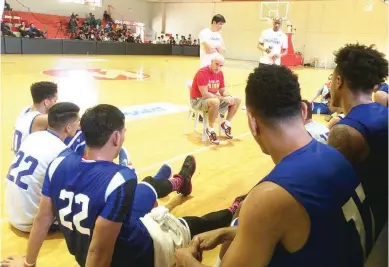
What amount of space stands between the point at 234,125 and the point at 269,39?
2.46 metres

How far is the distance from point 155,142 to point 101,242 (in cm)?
332

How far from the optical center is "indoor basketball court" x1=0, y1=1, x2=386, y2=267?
320 cm

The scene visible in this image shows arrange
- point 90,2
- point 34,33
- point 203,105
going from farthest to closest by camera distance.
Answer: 1. point 90,2
2. point 34,33
3. point 203,105

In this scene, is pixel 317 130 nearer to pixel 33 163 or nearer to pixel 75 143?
pixel 75 143

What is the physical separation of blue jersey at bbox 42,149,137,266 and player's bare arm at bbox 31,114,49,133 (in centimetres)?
118

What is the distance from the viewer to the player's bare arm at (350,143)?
1.72 m

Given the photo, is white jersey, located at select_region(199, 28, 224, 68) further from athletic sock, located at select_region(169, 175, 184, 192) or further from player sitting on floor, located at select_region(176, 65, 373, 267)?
player sitting on floor, located at select_region(176, 65, 373, 267)

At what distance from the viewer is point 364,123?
1.75 metres

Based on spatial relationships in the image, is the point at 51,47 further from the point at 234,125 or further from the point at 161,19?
the point at 234,125

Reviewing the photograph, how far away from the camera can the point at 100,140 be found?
1832mm

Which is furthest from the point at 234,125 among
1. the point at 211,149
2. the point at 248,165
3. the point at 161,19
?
the point at 161,19

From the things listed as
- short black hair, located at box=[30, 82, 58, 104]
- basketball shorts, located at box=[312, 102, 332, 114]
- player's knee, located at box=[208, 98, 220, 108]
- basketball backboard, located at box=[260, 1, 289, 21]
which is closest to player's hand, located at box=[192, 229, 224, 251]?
short black hair, located at box=[30, 82, 58, 104]

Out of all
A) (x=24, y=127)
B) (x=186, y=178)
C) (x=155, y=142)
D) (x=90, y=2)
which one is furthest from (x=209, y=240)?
(x=90, y=2)

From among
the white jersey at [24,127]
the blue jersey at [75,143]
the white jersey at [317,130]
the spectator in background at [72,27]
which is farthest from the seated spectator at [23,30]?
the white jersey at [317,130]
